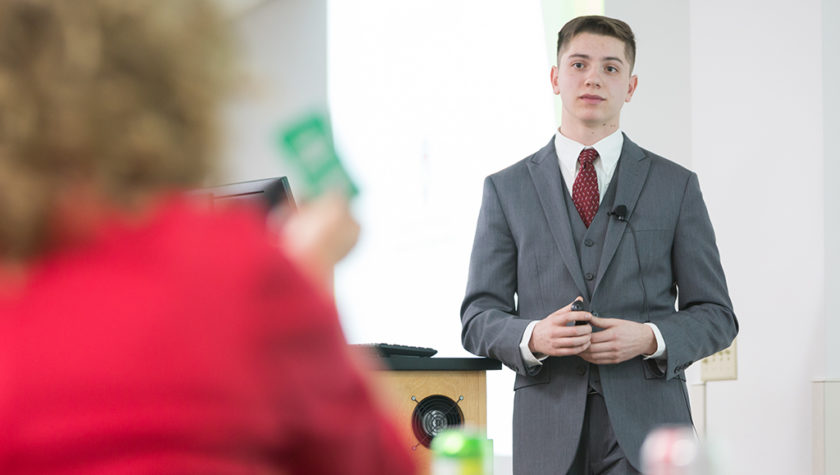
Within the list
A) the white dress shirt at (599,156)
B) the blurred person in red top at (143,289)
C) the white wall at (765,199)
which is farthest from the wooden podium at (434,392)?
the white wall at (765,199)

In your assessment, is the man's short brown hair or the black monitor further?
the man's short brown hair

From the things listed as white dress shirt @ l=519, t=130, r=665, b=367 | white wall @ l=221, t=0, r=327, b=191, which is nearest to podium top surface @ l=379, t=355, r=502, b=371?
white dress shirt @ l=519, t=130, r=665, b=367

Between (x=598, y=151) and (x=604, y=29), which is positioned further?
(x=604, y=29)

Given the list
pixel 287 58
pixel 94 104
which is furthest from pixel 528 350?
pixel 287 58

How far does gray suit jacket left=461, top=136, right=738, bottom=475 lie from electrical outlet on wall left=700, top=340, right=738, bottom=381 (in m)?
1.78

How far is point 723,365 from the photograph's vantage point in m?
4.04

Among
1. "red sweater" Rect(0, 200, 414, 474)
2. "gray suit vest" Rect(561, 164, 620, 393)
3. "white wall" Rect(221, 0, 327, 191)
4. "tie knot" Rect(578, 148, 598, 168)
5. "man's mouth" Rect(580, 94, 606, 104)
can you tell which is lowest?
"red sweater" Rect(0, 200, 414, 474)

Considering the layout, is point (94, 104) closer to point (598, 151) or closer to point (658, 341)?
point (658, 341)

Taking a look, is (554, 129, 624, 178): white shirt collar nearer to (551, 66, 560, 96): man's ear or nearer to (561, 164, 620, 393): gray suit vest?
(561, 164, 620, 393): gray suit vest

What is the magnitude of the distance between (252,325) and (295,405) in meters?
0.06

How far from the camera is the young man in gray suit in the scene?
216cm

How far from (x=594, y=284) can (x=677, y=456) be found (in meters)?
1.55

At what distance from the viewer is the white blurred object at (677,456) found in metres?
0.71

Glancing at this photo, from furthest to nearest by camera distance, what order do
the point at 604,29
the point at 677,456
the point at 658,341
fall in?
1. the point at 604,29
2. the point at 658,341
3. the point at 677,456
